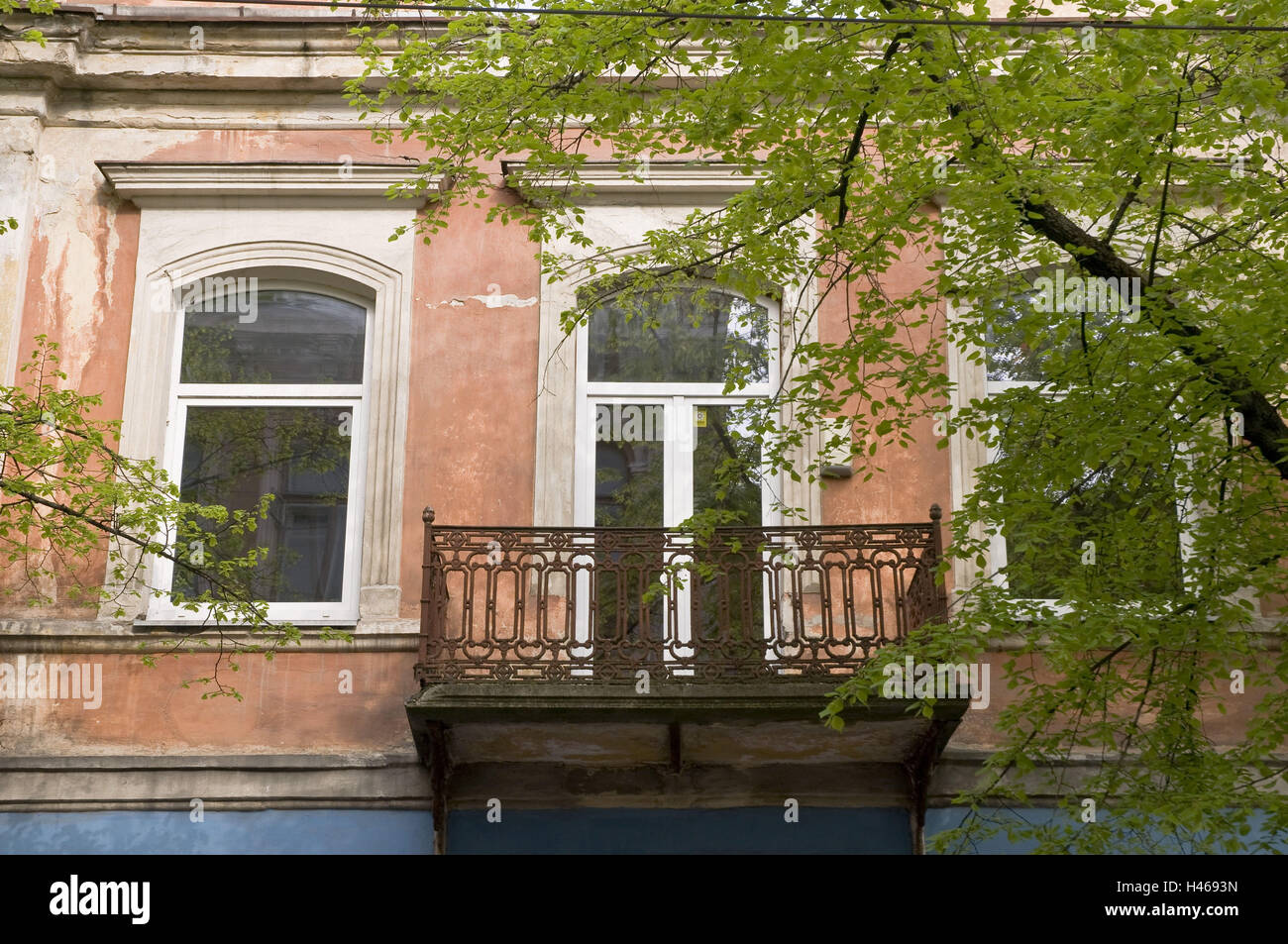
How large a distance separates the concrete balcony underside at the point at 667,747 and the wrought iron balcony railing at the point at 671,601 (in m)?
0.22

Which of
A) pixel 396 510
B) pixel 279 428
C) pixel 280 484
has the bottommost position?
pixel 396 510

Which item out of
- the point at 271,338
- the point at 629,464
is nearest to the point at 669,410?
the point at 629,464

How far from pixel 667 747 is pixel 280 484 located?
125 inches

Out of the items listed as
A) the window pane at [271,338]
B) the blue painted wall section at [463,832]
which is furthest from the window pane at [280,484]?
the blue painted wall section at [463,832]

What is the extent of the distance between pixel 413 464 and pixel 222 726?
2.01 metres

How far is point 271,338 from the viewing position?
986 centimetres

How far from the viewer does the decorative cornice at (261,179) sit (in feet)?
32.0

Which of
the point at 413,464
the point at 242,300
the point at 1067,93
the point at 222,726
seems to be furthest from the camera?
the point at 242,300

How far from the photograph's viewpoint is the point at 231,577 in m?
8.90

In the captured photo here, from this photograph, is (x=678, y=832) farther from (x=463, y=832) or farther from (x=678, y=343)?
(x=678, y=343)

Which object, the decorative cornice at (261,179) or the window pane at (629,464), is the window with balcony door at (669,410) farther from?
the decorative cornice at (261,179)

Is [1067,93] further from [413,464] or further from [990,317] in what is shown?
[413,464]

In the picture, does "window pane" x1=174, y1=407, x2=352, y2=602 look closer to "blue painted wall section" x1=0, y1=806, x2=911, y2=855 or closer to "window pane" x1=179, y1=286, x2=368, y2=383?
"window pane" x1=179, y1=286, x2=368, y2=383

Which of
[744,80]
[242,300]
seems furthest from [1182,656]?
[242,300]
